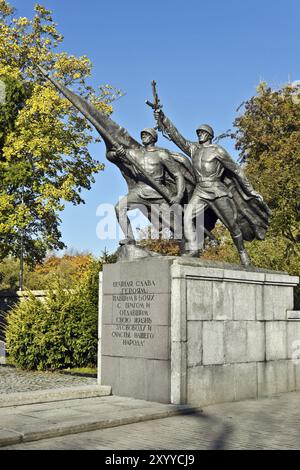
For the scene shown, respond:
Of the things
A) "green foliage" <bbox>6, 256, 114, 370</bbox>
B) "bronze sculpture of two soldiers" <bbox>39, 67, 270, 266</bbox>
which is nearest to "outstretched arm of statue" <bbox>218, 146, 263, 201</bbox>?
"bronze sculpture of two soldiers" <bbox>39, 67, 270, 266</bbox>

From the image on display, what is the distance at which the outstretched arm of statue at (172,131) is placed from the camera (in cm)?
1222

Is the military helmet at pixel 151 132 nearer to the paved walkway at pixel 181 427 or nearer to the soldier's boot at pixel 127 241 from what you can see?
the soldier's boot at pixel 127 241

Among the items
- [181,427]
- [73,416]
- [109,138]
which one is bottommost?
[181,427]

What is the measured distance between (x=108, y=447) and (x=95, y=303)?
27.1 ft

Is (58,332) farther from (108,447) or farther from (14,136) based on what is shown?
(14,136)

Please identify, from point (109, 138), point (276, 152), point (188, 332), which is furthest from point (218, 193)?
point (276, 152)

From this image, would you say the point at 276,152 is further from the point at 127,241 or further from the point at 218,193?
the point at 127,241

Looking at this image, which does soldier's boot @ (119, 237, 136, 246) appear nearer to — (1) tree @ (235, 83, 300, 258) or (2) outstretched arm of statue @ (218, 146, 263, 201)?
(2) outstretched arm of statue @ (218, 146, 263, 201)

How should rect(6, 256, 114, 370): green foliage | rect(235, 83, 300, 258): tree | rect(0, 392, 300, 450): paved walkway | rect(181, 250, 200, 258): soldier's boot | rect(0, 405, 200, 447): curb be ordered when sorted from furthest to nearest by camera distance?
rect(235, 83, 300, 258): tree < rect(6, 256, 114, 370): green foliage < rect(181, 250, 200, 258): soldier's boot < rect(0, 392, 300, 450): paved walkway < rect(0, 405, 200, 447): curb

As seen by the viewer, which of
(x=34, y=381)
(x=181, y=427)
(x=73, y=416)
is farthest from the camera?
(x=34, y=381)

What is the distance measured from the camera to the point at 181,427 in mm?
8086

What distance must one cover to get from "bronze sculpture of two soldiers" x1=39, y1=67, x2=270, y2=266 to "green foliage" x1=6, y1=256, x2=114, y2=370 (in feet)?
13.6

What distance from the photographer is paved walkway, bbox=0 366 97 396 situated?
1094 centimetres

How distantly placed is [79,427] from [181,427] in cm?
143
